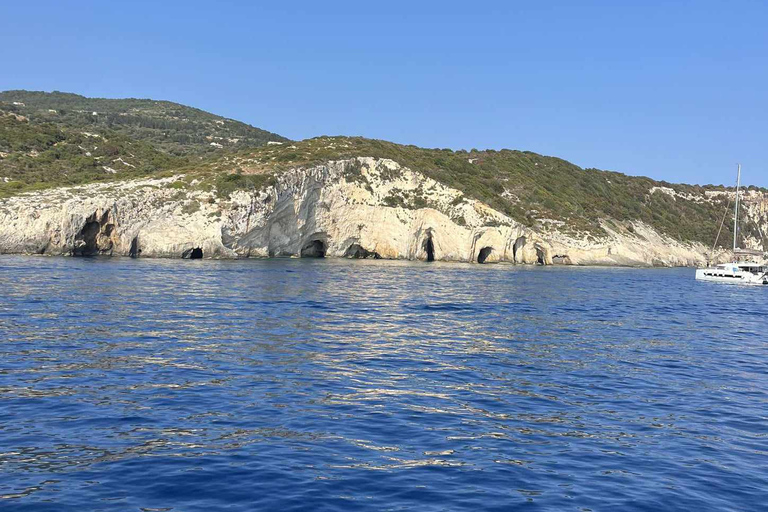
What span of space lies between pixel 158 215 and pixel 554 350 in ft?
194

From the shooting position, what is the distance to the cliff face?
71.9m

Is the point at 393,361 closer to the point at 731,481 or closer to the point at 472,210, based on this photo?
the point at 731,481

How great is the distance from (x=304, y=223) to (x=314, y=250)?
7095mm

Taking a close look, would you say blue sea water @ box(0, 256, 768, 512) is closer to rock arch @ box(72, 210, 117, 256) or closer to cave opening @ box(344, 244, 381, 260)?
rock arch @ box(72, 210, 117, 256)

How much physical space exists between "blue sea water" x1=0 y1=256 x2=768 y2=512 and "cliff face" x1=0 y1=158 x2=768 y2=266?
132 feet

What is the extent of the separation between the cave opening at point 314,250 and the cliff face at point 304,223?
0.15m

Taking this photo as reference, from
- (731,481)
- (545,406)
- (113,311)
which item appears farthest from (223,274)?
(731,481)

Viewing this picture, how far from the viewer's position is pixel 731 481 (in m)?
11.7

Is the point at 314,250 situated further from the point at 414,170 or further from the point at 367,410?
the point at 367,410

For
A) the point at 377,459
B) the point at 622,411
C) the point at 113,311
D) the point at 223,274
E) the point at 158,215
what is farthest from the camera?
the point at 158,215

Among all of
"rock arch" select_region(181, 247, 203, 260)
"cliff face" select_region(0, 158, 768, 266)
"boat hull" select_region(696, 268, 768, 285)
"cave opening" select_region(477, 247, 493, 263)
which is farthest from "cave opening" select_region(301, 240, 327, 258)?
"boat hull" select_region(696, 268, 768, 285)

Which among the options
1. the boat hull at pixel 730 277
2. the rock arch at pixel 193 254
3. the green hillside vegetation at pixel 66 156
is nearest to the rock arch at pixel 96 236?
the rock arch at pixel 193 254

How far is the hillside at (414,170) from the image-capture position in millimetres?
91188

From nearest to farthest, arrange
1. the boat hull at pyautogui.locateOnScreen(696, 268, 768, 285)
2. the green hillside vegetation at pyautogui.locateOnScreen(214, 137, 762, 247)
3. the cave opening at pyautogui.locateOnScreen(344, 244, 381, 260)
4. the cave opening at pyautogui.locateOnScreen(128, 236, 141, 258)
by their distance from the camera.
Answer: the cave opening at pyautogui.locateOnScreen(128, 236, 141, 258) → the boat hull at pyautogui.locateOnScreen(696, 268, 768, 285) → the cave opening at pyautogui.locateOnScreen(344, 244, 381, 260) → the green hillside vegetation at pyautogui.locateOnScreen(214, 137, 762, 247)
